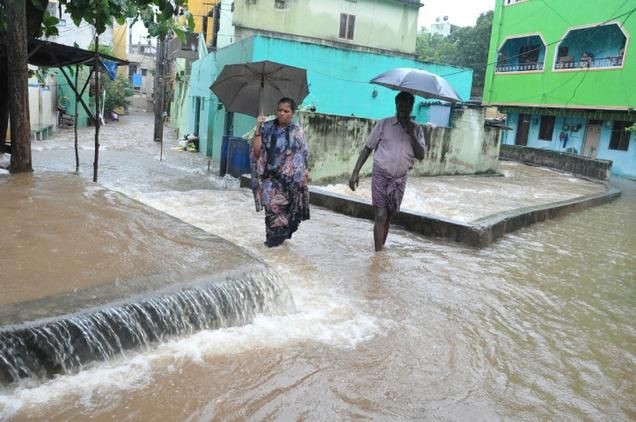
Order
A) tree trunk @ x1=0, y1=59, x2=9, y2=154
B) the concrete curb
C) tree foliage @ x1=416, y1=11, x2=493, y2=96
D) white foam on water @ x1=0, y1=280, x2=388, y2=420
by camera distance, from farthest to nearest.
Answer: tree foliage @ x1=416, y1=11, x2=493, y2=96 < tree trunk @ x1=0, y1=59, x2=9, y2=154 < the concrete curb < white foam on water @ x1=0, y1=280, x2=388, y2=420

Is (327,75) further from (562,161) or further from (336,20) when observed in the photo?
(562,161)

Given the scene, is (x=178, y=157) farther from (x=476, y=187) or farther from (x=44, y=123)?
(x=476, y=187)

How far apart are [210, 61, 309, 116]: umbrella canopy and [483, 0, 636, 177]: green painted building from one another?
18490 mm

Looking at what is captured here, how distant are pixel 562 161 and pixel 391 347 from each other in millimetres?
18608

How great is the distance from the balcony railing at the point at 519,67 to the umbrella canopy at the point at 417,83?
71.1ft

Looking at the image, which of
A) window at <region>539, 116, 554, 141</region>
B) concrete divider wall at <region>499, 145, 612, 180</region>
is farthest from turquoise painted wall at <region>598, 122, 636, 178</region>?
concrete divider wall at <region>499, 145, 612, 180</region>

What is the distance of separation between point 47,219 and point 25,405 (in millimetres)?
2359

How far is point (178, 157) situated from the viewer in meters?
17.7

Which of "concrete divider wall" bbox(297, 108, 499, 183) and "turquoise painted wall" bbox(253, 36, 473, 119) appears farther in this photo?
"turquoise painted wall" bbox(253, 36, 473, 119)

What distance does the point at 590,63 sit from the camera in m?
22.2

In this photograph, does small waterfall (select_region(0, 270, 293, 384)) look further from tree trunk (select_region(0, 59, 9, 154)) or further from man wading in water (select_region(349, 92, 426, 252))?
tree trunk (select_region(0, 59, 9, 154))

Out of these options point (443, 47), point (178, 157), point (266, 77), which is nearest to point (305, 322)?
point (266, 77)

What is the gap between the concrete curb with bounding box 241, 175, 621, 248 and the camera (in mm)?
6227

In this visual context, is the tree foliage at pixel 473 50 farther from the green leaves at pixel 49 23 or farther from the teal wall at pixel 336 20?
the green leaves at pixel 49 23
